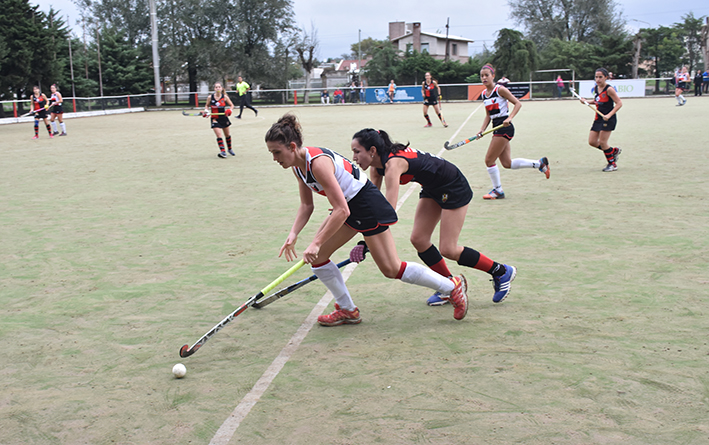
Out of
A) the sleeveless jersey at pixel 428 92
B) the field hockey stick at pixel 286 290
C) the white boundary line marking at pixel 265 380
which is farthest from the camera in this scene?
the sleeveless jersey at pixel 428 92

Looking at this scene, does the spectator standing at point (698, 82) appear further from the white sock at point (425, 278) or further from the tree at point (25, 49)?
the tree at point (25, 49)

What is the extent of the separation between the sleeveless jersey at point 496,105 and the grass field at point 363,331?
136 cm

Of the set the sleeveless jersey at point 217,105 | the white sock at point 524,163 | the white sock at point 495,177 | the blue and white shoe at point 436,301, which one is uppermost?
the sleeveless jersey at point 217,105

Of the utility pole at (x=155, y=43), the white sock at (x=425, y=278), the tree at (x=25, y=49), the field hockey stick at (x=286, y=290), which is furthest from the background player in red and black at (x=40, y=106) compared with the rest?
the utility pole at (x=155, y=43)

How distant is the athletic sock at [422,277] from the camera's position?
4.62m

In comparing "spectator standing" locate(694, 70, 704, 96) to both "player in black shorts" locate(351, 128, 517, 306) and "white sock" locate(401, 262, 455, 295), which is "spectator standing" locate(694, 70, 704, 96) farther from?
"white sock" locate(401, 262, 455, 295)

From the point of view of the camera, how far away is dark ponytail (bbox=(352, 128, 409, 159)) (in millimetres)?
4531

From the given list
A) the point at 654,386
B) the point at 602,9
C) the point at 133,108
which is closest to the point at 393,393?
the point at 654,386

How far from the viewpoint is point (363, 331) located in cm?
470

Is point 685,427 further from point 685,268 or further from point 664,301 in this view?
point 685,268

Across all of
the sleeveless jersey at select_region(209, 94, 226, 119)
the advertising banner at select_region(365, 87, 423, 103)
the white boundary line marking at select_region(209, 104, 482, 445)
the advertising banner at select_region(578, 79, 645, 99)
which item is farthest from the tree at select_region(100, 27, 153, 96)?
the white boundary line marking at select_region(209, 104, 482, 445)

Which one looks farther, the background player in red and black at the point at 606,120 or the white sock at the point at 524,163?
the background player in red and black at the point at 606,120

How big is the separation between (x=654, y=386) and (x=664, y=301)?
5.28ft

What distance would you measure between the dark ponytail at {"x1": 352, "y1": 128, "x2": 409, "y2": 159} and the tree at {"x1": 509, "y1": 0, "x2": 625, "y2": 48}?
7424cm
